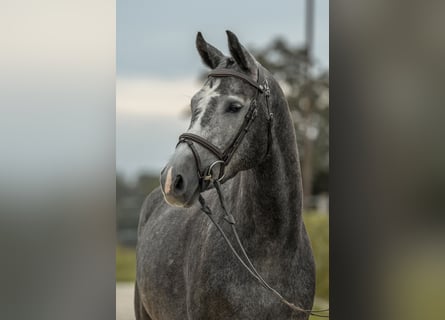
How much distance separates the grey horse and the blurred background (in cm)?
164

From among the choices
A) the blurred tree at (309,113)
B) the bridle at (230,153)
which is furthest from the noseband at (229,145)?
the blurred tree at (309,113)

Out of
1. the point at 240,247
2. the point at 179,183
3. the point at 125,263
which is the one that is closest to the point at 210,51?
the point at 179,183

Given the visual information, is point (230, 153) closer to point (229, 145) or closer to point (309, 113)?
point (229, 145)

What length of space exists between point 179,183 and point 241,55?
0.40 m

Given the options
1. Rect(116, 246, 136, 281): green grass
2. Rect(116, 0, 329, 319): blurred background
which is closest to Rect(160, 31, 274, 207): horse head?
Rect(116, 0, 329, 319): blurred background

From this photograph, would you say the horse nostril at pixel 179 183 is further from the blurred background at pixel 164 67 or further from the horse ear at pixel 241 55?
the blurred background at pixel 164 67

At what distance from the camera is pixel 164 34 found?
3662 mm

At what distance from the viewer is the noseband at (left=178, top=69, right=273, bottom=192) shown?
163cm

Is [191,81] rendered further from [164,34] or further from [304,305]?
[304,305]

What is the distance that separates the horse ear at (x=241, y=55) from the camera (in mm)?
1676

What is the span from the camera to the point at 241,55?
5.62 ft

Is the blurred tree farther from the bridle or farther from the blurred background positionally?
the bridle
